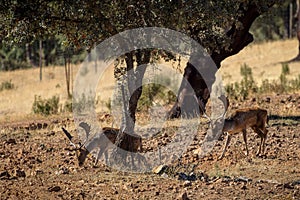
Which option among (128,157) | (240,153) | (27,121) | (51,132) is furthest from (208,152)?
(27,121)

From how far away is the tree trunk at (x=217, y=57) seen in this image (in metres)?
18.9

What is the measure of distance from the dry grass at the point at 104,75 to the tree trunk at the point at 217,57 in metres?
6.15

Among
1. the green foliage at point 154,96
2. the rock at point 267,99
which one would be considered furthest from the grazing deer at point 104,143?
the rock at point 267,99

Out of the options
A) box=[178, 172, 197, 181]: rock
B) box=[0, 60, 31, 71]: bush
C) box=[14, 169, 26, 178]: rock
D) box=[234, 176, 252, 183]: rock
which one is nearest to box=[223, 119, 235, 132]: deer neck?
box=[178, 172, 197, 181]: rock

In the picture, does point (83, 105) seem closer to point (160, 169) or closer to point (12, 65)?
point (160, 169)

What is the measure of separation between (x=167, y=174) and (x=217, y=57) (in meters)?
8.08

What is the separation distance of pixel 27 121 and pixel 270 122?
8.14 m

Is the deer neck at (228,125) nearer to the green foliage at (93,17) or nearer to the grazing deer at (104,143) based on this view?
the grazing deer at (104,143)

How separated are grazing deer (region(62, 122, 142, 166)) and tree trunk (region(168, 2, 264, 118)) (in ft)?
19.3

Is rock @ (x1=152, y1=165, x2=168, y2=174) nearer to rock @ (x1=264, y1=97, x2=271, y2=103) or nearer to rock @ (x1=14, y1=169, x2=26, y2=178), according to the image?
rock @ (x1=14, y1=169, x2=26, y2=178)

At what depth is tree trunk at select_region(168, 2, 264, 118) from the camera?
1891 centimetres

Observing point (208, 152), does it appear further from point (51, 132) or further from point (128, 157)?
point (51, 132)

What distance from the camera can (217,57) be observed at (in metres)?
19.3

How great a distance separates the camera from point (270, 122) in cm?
1784
